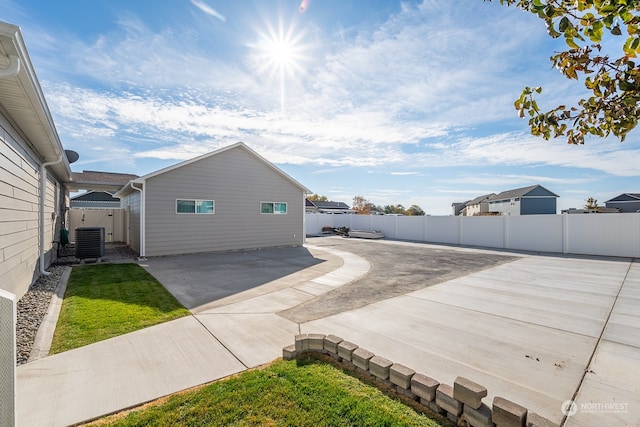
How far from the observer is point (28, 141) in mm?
6441

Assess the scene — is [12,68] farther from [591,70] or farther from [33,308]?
[591,70]

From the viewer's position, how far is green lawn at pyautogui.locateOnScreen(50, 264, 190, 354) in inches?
166

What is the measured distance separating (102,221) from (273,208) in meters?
9.45

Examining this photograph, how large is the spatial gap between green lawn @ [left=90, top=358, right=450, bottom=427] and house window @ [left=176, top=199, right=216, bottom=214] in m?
10.4

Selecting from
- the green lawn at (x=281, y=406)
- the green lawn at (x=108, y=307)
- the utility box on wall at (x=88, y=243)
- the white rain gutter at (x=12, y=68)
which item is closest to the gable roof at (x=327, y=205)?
the utility box on wall at (x=88, y=243)

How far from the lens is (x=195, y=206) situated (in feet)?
40.9

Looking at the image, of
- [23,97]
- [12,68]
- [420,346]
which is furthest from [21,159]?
[420,346]

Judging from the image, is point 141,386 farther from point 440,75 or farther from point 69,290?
point 440,75

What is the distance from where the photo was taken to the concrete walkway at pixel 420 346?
281cm

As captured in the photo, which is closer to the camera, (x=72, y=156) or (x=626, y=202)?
(x=72, y=156)

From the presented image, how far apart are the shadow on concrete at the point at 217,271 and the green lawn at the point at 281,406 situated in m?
3.03

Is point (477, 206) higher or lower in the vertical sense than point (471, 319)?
higher

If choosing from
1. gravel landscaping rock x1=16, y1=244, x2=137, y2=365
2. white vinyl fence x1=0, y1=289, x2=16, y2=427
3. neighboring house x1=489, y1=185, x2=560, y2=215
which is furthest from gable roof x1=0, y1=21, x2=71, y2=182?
neighboring house x1=489, y1=185, x2=560, y2=215

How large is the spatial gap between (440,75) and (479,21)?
2.68 metres
